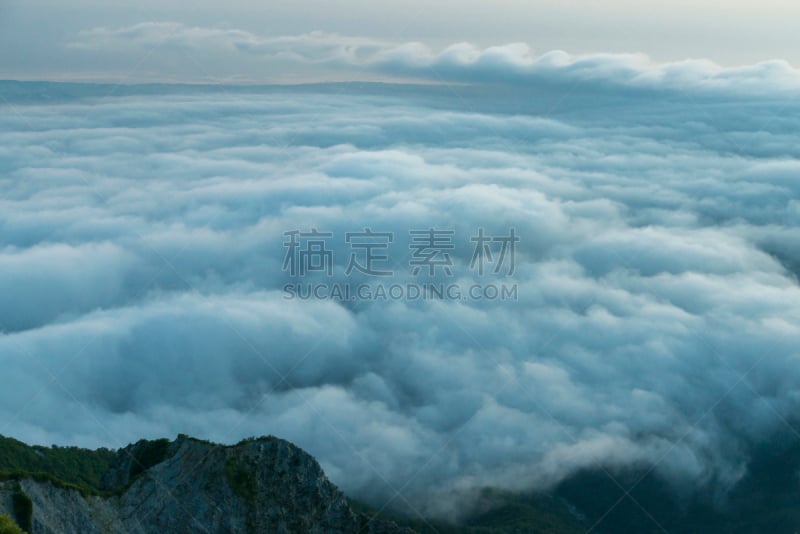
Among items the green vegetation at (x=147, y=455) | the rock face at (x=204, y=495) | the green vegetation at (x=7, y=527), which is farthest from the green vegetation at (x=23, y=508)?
the green vegetation at (x=147, y=455)

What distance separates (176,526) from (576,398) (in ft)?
382

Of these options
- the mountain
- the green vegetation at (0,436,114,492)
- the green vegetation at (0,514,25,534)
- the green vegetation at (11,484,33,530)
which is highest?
the green vegetation at (0,514,25,534)

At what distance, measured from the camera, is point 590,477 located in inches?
5236

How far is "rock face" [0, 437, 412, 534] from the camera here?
41.3 metres

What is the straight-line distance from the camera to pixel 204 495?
149 feet

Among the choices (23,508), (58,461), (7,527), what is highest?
(7,527)

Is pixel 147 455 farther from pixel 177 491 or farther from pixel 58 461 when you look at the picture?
pixel 58 461

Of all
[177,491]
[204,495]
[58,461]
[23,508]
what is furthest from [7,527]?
[58,461]

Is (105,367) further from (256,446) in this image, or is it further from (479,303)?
(256,446)

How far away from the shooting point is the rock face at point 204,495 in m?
41.3

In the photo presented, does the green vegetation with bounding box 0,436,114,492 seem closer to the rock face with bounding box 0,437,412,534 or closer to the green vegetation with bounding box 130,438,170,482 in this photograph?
the green vegetation with bounding box 130,438,170,482

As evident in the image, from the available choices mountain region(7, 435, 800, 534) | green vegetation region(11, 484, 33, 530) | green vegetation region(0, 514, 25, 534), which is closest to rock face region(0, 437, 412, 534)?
mountain region(7, 435, 800, 534)

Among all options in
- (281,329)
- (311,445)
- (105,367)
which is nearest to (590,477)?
(311,445)

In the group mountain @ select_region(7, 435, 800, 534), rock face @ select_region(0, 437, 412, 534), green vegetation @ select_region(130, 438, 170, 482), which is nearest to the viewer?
mountain @ select_region(7, 435, 800, 534)
